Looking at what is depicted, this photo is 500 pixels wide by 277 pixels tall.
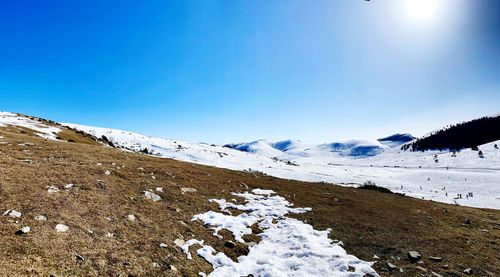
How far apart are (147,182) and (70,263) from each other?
8.26m

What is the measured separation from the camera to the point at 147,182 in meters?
13.4

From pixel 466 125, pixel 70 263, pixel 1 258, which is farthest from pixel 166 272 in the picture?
pixel 466 125

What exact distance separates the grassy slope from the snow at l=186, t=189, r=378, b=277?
0.55 m

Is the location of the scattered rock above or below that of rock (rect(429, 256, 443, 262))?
above

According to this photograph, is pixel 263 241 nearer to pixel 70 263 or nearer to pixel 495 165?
pixel 70 263

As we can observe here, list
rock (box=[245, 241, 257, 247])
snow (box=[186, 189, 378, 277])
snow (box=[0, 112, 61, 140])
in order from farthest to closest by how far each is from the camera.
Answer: snow (box=[0, 112, 61, 140]), rock (box=[245, 241, 257, 247]), snow (box=[186, 189, 378, 277])

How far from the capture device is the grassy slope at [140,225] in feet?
18.9

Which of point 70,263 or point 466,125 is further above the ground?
point 466,125

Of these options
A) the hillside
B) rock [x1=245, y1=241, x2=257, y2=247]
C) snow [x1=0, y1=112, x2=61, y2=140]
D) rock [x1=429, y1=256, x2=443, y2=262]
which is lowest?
rock [x1=245, y1=241, x2=257, y2=247]

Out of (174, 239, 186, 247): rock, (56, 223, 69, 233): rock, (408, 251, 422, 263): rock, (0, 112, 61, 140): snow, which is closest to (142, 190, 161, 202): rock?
(174, 239, 186, 247): rock

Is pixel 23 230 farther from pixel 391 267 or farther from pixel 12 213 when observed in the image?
pixel 391 267

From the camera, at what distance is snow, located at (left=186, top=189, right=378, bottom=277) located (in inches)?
289

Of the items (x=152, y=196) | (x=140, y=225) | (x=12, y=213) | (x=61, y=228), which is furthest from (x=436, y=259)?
(x=12, y=213)

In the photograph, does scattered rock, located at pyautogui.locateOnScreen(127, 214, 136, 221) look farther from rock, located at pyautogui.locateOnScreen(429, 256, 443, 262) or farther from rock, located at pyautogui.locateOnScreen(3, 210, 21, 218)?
rock, located at pyautogui.locateOnScreen(429, 256, 443, 262)
